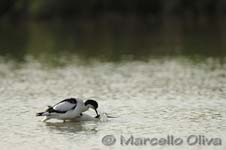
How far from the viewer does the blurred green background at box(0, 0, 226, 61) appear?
3056cm

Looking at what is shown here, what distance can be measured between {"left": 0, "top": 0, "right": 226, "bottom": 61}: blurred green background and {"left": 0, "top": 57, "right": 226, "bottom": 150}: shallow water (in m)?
2.24

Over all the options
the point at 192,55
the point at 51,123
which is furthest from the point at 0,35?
the point at 51,123

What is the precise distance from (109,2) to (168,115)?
46.2 meters

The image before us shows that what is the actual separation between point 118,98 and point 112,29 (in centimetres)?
2914

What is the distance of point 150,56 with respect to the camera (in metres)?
27.7

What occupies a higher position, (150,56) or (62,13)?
(62,13)

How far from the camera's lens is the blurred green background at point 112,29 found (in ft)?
100

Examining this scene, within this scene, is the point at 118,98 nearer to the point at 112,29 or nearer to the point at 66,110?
the point at 66,110

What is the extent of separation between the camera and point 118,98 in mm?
17078

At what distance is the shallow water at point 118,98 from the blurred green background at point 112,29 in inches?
88.0

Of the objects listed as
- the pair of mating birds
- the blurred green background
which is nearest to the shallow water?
the pair of mating birds

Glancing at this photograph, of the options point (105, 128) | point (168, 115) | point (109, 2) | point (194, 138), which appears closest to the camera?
point (194, 138)

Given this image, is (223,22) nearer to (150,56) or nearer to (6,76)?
(150,56)

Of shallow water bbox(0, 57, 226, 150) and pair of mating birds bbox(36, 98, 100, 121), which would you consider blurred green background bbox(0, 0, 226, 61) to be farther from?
pair of mating birds bbox(36, 98, 100, 121)
